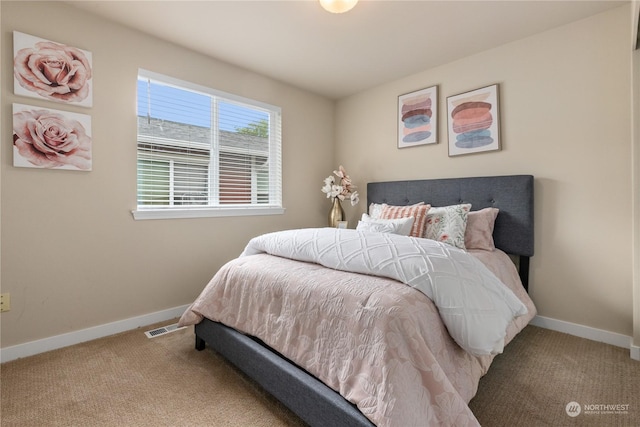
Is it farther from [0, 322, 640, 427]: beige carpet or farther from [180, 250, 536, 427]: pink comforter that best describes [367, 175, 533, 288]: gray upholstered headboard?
[180, 250, 536, 427]: pink comforter

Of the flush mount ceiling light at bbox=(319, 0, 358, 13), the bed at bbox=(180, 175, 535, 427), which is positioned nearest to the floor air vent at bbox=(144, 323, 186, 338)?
the bed at bbox=(180, 175, 535, 427)

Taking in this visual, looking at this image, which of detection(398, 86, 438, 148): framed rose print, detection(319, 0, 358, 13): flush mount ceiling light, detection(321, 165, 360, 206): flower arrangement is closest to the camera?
detection(319, 0, 358, 13): flush mount ceiling light

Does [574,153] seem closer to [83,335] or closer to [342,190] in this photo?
[342,190]

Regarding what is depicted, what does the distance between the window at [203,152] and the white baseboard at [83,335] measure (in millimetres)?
843

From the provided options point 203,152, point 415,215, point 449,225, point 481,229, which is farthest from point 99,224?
point 481,229

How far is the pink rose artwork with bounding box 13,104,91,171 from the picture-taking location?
6.17 feet

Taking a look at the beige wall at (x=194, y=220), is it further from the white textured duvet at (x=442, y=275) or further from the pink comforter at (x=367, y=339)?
the white textured duvet at (x=442, y=275)

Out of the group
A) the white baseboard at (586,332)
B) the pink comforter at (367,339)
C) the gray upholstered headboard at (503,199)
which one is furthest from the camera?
the gray upholstered headboard at (503,199)

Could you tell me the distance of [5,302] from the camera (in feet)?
6.14

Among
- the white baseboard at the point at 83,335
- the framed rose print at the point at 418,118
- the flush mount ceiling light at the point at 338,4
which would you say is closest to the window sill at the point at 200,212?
the white baseboard at the point at 83,335

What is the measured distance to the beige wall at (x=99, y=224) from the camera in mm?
1905

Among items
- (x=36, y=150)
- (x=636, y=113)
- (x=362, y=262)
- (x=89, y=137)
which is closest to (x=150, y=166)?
(x=89, y=137)

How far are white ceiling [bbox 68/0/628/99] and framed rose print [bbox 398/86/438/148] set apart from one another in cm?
29

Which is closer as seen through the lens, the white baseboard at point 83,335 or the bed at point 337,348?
the bed at point 337,348
